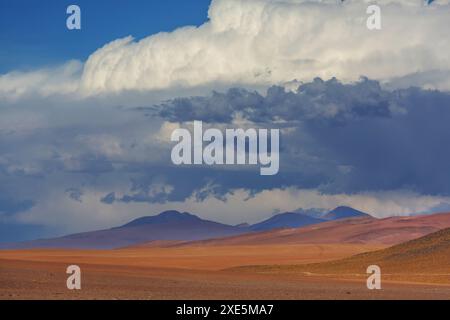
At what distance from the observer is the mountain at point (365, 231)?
545 feet

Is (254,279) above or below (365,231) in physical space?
below

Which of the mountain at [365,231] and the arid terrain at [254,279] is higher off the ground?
the mountain at [365,231]

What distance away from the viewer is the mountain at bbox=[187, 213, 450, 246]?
545ft

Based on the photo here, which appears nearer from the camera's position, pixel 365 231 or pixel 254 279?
pixel 254 279

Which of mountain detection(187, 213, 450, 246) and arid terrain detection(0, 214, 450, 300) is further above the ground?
mountain detection(187, 213, 450, 246)

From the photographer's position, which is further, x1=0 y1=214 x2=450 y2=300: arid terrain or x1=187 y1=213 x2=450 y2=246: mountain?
x1=187 y1=213 x2=450 y2=246: mountain

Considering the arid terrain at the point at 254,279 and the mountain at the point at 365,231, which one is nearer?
the arid terrain at the point at 254,279

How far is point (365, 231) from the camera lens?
176m

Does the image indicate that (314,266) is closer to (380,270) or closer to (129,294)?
(380,270)
